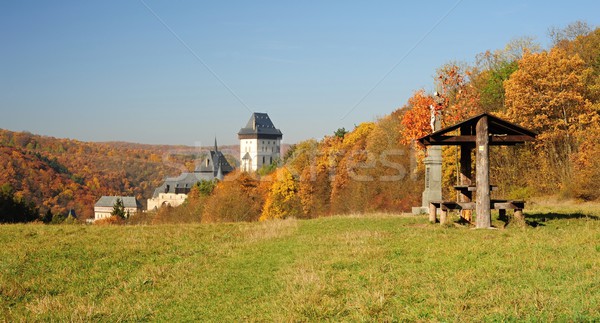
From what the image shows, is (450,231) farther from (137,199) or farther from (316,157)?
(137,199)

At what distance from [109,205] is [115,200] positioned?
238cm

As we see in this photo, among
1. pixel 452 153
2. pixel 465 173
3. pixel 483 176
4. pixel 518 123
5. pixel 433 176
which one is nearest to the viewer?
pixel 483 176

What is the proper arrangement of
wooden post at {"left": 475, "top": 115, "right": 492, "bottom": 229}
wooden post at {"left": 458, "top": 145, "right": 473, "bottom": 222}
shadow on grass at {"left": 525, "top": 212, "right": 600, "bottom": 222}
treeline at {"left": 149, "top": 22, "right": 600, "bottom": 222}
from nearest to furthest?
wooden post at {"left": 475, "top": 115, "right": 492, "bottom": 229} < wooden post at {"left": 458, "top": 145, "right": 473, "bottom": 222} < shadow on grass at {"left": 525, "top": 212, "right": 600, "bottom": 222} < treeline at {"left": 149, "top": 22, "right": 600, "bottom": 222}

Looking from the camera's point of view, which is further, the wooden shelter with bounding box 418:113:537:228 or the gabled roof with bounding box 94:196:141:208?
the gabled roof with bounding box 94:196:141:208

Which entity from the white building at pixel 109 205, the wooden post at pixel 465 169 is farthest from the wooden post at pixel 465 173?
the white building at pixel 109 205

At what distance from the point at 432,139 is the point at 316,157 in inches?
2529

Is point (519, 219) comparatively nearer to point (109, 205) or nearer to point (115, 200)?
point (115, 200)

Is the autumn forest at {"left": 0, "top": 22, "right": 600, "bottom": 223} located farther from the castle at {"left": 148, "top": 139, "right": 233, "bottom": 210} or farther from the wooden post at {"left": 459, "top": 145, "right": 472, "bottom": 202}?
the castle at {"left": 148, "top": 139, "right": 233, "bottom": 210}

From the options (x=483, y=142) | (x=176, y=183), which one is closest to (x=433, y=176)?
(x=483, y=142)

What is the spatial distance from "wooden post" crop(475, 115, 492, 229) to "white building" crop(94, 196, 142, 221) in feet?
476

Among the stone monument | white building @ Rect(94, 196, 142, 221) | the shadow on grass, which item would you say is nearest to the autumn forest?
the stone monument

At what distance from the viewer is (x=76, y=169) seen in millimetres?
147250

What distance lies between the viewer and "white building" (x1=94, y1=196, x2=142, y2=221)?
155212 mm

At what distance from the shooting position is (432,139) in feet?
51.7
